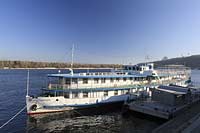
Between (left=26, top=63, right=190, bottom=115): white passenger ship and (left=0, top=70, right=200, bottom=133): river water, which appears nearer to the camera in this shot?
(left=0, top=70, right=200, bottom=133): river water

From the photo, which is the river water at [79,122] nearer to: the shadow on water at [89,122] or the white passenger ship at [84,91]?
the shadow on water at [89,122]

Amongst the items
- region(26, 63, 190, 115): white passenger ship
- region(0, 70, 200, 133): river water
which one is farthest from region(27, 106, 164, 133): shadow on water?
region(26, 63, 190, 115): white passenger ship

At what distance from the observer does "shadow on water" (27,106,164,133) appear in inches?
1043

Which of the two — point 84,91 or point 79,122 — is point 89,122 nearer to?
point 79,122

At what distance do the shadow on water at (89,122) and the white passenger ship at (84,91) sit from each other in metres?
1.33

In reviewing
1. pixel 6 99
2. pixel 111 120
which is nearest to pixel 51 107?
pixel 111 120

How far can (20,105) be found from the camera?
39250mm

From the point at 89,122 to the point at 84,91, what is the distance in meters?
5.60

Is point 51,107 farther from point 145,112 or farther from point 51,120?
point 145,112

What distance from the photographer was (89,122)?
2953 cm

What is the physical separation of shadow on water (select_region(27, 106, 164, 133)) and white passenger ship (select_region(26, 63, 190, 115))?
133 cm

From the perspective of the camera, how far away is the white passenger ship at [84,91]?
31.1 metres

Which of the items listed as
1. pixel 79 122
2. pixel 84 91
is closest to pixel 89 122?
pixel 79 122

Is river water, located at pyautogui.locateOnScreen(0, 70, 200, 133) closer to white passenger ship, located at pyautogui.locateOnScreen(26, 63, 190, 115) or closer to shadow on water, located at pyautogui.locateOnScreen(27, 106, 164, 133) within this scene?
shadow on water, located at pyautogui.locateOnScreen(27, 106, 164, 133)
